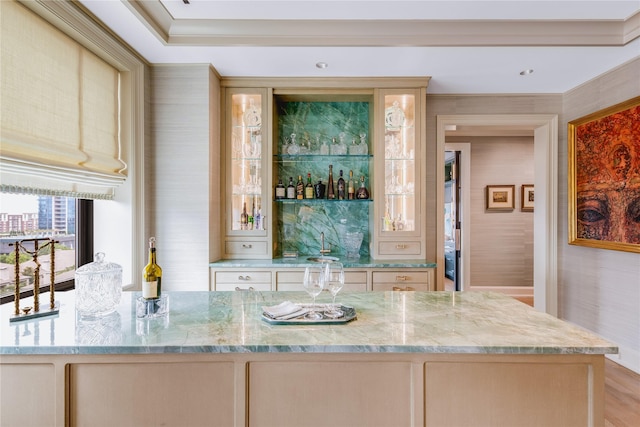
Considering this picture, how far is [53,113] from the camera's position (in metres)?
1.95

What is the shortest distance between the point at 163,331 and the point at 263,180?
6.62 feet

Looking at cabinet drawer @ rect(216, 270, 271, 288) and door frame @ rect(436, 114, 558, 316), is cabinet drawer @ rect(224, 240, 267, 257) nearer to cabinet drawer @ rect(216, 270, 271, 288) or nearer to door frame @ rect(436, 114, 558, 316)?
cabinet drawer @ rect(216, 270, 271, 288)

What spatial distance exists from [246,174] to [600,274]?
337 cm

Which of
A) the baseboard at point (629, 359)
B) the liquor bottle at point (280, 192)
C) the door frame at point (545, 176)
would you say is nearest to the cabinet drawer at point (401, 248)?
the door frame at point (545, 176)

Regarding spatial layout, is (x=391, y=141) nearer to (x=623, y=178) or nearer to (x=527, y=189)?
(x=623, y=178)

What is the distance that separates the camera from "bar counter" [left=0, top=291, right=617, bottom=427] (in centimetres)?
119

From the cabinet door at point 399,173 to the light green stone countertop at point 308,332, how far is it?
152cm

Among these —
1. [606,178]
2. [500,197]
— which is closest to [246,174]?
[606,178]

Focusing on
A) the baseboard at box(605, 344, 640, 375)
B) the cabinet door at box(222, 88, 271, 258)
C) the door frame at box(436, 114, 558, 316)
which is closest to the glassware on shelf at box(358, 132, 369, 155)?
the door frame at box(436, 114, 558, 316)

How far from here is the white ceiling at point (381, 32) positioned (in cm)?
232

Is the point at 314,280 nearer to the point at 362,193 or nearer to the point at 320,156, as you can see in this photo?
the point at 362,193

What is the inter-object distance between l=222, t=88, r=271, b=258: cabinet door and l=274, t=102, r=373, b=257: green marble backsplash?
0.40m

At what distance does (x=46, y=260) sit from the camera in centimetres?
208

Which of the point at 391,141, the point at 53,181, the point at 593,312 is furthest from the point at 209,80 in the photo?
the point at 593,312
